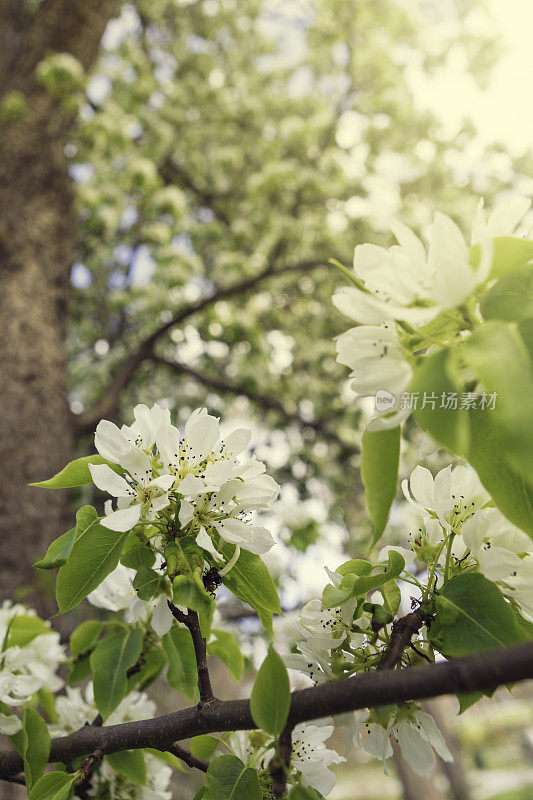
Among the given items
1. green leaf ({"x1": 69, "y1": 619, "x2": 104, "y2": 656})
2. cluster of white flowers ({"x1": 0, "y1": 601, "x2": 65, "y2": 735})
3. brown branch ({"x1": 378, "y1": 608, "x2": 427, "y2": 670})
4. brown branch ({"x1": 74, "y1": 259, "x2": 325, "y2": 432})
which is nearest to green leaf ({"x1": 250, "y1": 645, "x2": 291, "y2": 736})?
brown branch ({"x1": 378, "y1": 608, "x2": 427, "y2": 670})

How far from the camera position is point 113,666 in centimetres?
95

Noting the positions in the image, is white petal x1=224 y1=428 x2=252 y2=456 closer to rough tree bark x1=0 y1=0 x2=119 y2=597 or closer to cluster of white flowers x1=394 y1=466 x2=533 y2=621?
cluster of white flowers x1=394 y1=466 x2=533 y2=621

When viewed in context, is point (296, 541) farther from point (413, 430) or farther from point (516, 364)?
point (413, 430)

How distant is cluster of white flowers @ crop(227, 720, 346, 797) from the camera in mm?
832

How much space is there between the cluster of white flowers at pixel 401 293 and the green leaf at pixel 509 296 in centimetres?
2

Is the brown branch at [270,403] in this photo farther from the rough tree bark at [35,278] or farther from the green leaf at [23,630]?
the green leaf at [23,630]

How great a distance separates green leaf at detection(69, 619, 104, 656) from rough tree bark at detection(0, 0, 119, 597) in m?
1.19

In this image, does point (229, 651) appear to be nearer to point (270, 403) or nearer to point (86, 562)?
point (86, 562)

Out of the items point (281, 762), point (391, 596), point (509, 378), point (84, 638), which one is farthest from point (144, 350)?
point (509, 378)

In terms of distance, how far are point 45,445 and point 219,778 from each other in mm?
2290

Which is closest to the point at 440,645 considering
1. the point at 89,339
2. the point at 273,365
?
the point at 273,365

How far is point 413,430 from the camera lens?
4484 millimetres

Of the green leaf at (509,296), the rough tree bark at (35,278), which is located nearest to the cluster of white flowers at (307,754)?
the green leaf at (509,296)

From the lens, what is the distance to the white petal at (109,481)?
774mm
